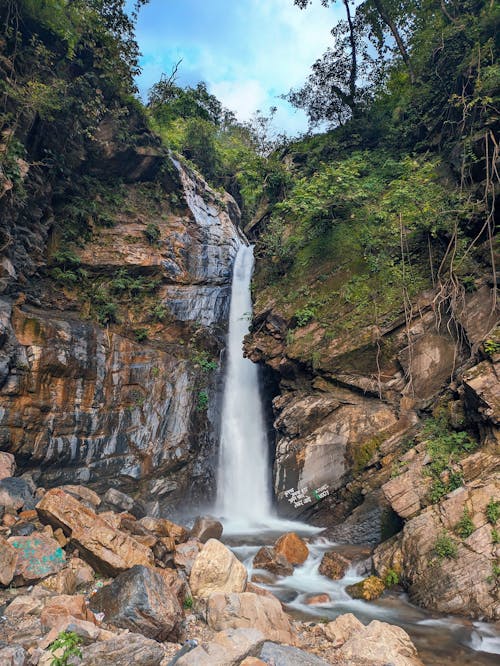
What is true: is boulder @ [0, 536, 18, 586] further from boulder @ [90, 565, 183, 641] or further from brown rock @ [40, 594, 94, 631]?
boulder @ [90, 565, 183, 641]

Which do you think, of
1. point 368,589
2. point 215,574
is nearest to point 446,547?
point 368,589

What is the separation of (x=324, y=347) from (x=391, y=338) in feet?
7.05

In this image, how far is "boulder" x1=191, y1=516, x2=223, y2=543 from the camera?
980cm

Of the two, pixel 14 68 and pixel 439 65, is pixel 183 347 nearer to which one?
pixel 14 68

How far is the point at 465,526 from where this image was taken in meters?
7.00


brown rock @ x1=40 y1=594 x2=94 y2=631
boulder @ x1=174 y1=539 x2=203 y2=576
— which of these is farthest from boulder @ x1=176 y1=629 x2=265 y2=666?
boulder @ x1=174 y1=539 x2=203 y2=576

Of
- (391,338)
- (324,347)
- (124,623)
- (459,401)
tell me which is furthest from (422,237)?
(124,623)

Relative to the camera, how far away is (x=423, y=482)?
8398 millimetres

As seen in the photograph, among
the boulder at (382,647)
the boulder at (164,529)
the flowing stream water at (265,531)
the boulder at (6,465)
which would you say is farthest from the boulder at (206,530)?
the boulder at (382,647)

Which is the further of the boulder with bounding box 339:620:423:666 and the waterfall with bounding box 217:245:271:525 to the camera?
the waterfall with bounding box 217:245:271:525

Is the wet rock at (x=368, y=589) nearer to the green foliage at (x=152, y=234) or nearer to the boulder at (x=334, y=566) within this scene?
the boulder at (x=334, y=566)

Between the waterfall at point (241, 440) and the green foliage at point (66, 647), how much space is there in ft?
28.9

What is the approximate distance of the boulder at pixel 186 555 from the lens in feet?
24.6

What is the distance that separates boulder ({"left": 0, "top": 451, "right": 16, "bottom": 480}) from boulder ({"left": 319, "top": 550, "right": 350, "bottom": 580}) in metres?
7.51
